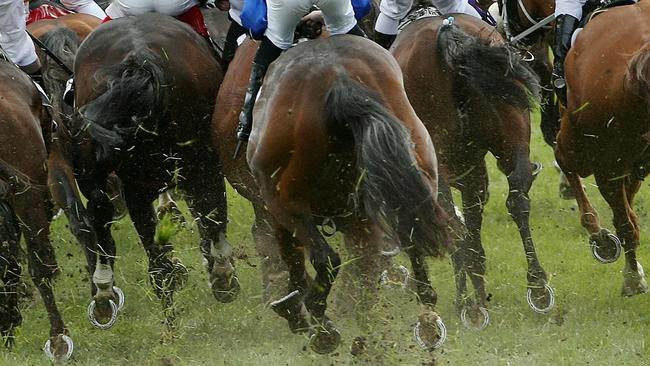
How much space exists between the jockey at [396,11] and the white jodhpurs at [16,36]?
2.47 metres

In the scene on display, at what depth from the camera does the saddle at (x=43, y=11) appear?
1077cm

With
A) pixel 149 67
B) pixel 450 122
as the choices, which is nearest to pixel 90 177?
pixel 149 67

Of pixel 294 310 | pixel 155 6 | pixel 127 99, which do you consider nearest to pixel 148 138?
pixel 127 99

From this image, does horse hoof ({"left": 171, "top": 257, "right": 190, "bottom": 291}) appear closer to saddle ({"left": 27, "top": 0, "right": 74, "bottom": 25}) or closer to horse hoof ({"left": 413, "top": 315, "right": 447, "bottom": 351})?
horse hoof ({"left": 413, "top": 315, "right": 447, "bottom": 351})

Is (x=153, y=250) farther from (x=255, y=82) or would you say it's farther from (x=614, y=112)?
(x=614, y=112)

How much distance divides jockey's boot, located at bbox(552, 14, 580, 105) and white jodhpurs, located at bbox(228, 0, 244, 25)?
2207 millimetres

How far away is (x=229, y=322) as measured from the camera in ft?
29.0

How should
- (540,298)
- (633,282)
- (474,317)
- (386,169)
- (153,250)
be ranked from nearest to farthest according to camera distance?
(386,169)
(474,317)
(540,298)
(153,250)
(633,282)

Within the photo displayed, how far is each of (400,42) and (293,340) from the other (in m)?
2.13

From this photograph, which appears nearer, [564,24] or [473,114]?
[473,114]

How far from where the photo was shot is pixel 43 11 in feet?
35.4

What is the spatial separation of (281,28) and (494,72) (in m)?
1.62

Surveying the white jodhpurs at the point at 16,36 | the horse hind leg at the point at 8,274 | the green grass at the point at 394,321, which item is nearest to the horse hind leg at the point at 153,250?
the green grass at the point at 394,321

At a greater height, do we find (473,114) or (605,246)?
(473,114)
